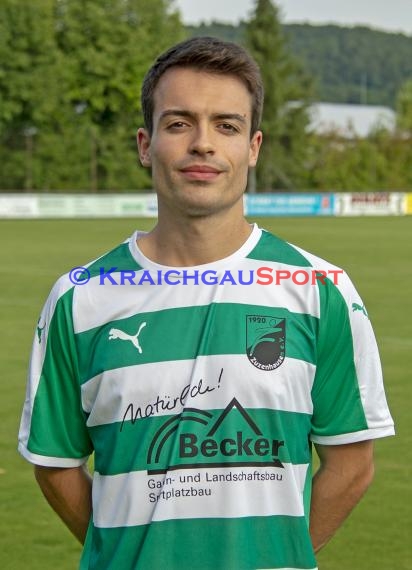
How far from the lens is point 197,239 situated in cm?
313

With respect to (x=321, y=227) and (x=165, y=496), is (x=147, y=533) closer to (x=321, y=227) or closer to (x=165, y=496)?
(x=165, y=496)

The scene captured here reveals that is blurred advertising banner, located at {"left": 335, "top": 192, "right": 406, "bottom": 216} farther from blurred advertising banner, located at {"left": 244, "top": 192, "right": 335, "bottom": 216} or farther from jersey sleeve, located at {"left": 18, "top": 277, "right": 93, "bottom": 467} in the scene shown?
jersey sleeve, located at {"left": 18, "top": 277, "right": 93, "bottom": 467}

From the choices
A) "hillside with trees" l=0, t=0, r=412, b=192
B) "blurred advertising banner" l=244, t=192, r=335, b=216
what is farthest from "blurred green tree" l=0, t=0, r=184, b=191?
"blurred advertising banner" l=244, t=192, r=335, b=216

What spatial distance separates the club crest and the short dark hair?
54cm

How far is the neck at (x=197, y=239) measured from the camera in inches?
123

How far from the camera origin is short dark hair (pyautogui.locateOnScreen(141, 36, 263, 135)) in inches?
122

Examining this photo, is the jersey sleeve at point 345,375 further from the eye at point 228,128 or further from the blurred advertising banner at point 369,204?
the blurred advertising banner at point 369,204

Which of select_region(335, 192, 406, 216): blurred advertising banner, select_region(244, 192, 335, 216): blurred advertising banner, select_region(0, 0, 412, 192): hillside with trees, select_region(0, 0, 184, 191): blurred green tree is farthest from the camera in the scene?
select_region(0, 0, 412, 192): hillside with trees

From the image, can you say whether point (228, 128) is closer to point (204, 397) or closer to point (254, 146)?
point (254, 146)

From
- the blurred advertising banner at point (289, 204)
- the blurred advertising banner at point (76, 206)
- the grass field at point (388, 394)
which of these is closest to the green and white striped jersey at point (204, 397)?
the grass field at point (388, 394)

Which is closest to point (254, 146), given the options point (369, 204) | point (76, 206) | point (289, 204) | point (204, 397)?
point (204, 397)

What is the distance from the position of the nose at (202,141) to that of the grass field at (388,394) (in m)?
3.86

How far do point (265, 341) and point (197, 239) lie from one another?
31cm

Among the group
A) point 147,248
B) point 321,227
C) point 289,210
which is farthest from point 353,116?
point 147,248
